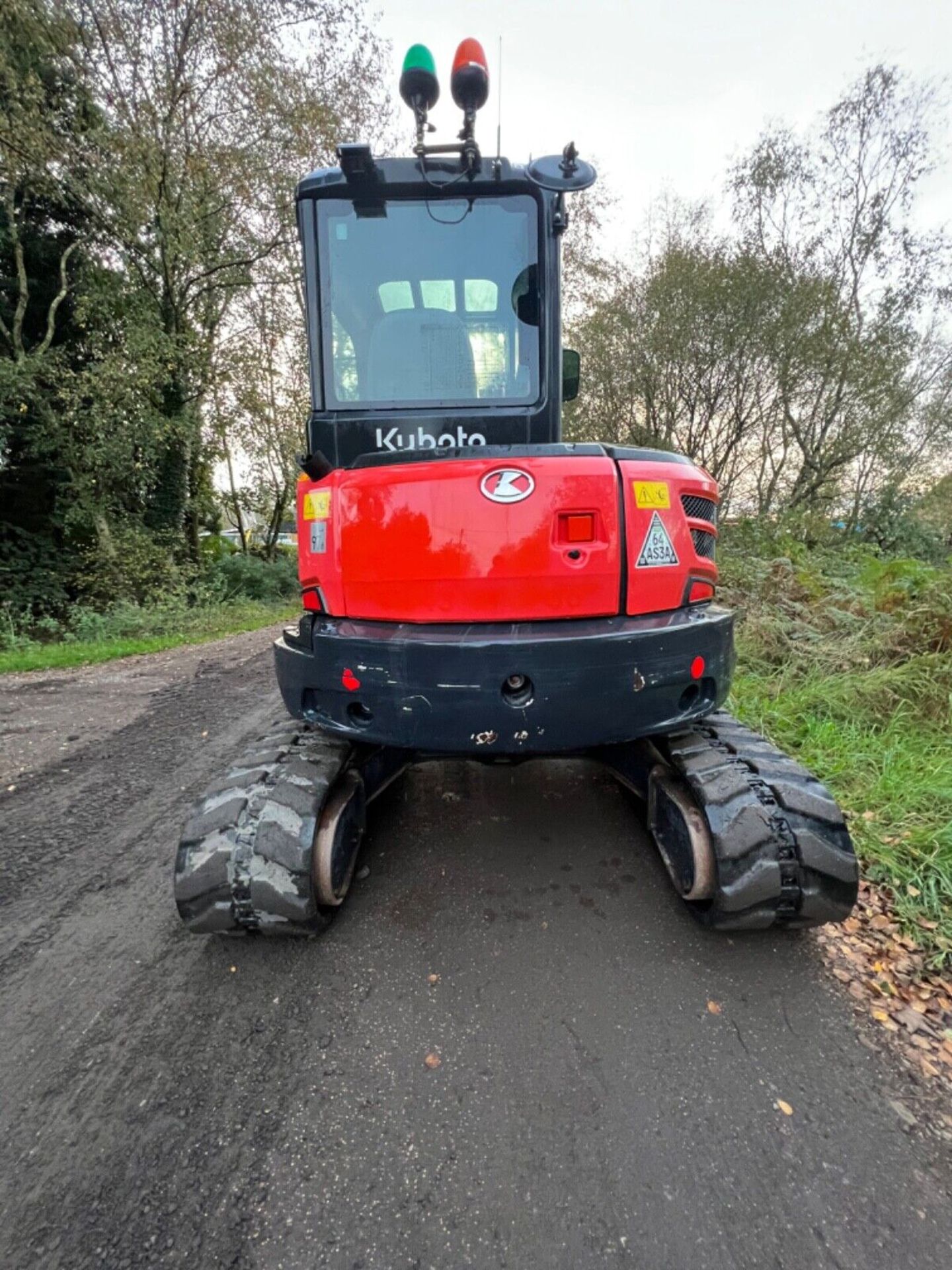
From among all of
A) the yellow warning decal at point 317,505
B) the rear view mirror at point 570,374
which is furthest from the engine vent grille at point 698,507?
the yellow warning decal at point 317,505

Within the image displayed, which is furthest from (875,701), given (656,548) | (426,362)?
(426,362)

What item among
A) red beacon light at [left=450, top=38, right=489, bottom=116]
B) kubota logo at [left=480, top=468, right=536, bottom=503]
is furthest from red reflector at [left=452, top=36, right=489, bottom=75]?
kubota logo at [left=480, top=468, right=536, bottom=503]

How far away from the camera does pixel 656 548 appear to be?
208 centimetres

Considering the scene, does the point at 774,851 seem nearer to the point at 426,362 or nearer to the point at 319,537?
the point at 319,537

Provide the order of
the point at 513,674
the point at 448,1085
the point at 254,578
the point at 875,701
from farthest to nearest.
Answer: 1. the point at 254,578
2. the point at 875,701
3. the point at 513,674
4. the point at 448,1085

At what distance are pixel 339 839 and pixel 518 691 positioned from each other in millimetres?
943

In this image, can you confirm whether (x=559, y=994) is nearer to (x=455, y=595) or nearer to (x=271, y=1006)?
(x=271, y=1006)

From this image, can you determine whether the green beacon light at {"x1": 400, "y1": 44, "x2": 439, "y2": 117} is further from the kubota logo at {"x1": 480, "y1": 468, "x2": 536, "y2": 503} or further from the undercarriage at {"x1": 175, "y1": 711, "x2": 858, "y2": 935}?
the undercarriage at {"x1": 175, "y1": 711, "x2": 858, "y2": 935}

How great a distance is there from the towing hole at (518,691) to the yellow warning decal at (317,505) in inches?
35.5

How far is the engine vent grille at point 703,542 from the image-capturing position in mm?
2336

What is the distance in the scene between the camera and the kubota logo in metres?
1.93

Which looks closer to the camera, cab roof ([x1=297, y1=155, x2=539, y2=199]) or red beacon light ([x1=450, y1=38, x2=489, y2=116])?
red beacon light ([x1=450, y1=38, x2=489, y2=116])

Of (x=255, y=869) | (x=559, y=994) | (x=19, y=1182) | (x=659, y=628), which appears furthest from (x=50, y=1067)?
(x=659, y=628)

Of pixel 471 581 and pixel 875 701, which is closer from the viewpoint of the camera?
pixel 471 581
